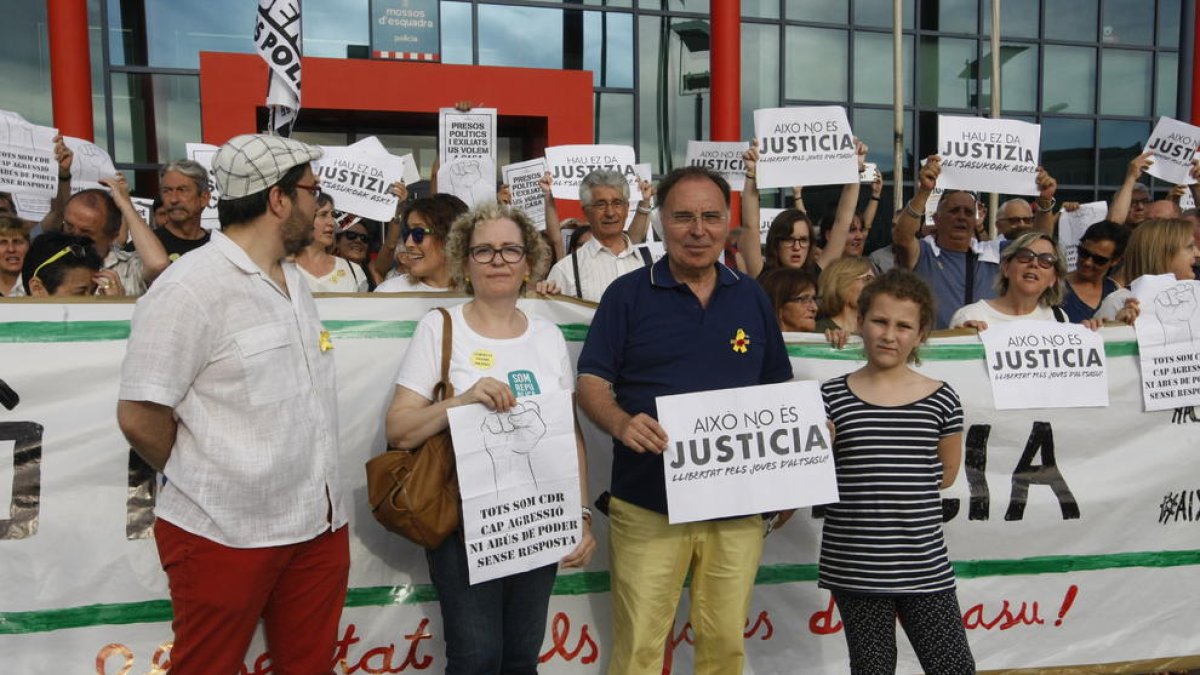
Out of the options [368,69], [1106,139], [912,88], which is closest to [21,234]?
[368,69]

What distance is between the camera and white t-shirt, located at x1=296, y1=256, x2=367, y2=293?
4.78 m

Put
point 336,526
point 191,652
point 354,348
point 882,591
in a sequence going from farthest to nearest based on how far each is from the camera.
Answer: point 354,348, point 882,591, point 336,526, point 191,652

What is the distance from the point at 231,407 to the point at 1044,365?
126 inches

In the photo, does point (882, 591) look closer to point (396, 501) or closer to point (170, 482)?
point (396, 501)

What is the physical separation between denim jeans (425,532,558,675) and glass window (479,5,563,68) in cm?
1135

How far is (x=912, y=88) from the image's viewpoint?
596 inches

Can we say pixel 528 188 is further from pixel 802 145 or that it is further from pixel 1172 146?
pixel 1172 146

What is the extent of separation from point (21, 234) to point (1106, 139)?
16.7m

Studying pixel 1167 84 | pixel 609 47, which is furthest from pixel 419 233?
pixel 1167 84

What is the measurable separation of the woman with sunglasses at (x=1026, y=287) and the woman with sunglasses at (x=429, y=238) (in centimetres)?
221

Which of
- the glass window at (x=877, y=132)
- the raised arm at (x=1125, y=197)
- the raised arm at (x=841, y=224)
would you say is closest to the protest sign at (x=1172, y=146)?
the raised arm at (x=1125, y=197)

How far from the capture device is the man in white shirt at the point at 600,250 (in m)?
4.85

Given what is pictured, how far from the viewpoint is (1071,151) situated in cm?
1611

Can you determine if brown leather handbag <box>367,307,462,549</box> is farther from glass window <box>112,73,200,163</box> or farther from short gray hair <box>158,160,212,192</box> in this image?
glass window <box>112,73,200,163</box>
